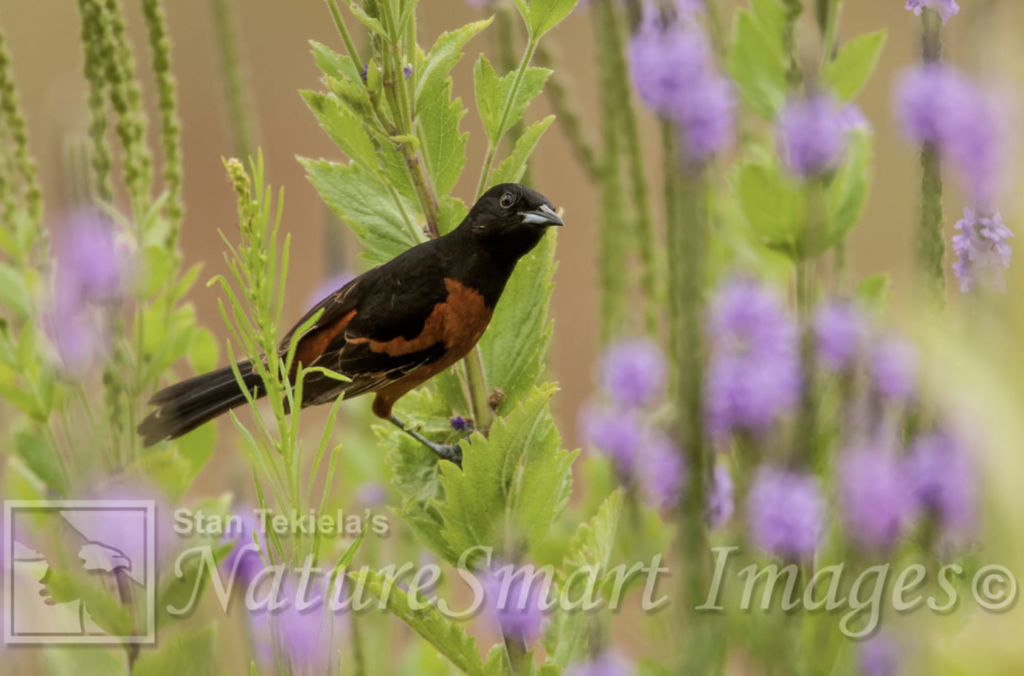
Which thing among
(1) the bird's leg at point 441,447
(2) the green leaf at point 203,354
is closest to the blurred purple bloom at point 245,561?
(2) the green leaf at point 203,354

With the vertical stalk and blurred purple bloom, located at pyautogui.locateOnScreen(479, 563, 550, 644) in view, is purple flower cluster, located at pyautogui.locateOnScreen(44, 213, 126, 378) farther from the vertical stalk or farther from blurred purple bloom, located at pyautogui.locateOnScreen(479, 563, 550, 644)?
the vertical stalk

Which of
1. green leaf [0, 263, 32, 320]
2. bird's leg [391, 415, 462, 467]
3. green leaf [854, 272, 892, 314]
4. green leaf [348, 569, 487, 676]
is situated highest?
green leaf [854, 272, 892, 314]

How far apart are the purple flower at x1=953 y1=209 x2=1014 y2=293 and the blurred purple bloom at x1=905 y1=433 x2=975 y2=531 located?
6 centimetres

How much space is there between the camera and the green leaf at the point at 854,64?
0.54 metres

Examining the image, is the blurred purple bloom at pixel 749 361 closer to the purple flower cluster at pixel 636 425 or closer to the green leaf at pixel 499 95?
the purple flower cluster at pixel 636 425

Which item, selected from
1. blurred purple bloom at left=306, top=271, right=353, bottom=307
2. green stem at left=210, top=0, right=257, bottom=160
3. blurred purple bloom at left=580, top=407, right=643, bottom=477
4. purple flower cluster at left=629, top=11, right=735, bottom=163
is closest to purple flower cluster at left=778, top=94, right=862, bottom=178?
purple flower cluster at left=629, top=11, right=735, bottom=163

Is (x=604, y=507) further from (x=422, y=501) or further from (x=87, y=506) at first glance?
(x=87, y=506)

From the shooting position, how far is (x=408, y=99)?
1.18 feet

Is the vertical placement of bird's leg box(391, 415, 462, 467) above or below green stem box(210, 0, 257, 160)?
below

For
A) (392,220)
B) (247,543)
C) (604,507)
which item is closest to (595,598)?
(604,507)

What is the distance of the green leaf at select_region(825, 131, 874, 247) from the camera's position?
545 millimetres

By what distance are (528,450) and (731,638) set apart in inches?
3.7

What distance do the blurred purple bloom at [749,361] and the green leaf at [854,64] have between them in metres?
0.13

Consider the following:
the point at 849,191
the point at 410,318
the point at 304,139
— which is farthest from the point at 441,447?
the point at 304,139
